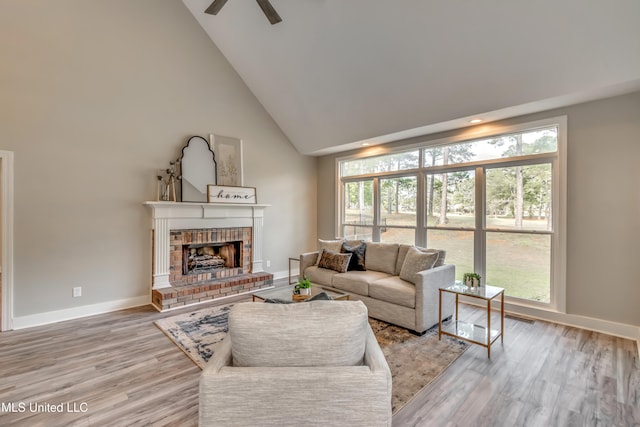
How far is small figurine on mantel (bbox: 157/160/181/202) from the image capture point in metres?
4.51

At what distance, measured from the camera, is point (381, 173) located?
18.7 feet

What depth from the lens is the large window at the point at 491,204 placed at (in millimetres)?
3801

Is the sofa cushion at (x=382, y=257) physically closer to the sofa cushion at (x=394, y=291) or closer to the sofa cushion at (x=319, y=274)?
the sofa cushion at (x=394, y=291)

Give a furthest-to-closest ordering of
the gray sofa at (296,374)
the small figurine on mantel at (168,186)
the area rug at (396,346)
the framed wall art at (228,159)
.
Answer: the framed wall art at (228,159) < the small figurine on mantel at (168,186) < the area rug at (396,346) < the gray sofa at (296,374)

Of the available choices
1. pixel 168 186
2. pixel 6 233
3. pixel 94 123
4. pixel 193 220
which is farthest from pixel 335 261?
pixel 6 233

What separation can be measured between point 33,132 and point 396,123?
15.4ft

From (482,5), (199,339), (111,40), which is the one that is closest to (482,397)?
(199,339)

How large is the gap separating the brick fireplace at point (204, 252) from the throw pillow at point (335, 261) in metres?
1.28

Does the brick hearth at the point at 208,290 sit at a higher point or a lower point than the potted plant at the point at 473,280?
lower

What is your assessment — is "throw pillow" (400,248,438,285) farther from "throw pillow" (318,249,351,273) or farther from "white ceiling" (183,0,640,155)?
"white ceiling" (183,0,640,155)

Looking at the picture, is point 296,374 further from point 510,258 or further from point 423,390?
point 510,258

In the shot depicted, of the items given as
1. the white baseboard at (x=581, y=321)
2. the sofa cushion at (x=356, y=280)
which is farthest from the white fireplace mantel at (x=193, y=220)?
the white baseboard at (x=581, y=321)

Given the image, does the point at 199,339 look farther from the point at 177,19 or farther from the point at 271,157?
the point at 177,19

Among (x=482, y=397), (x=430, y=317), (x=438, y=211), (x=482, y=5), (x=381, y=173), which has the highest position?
(x=482, y=5)
